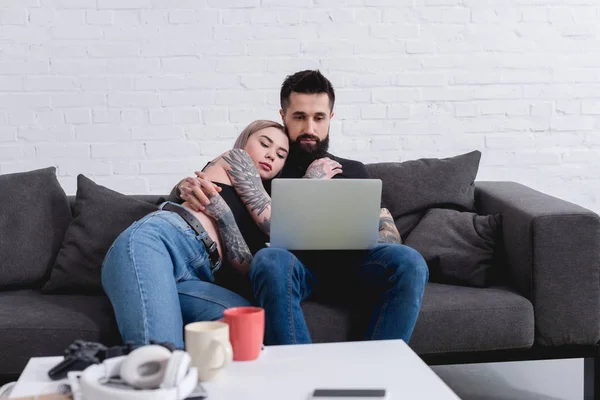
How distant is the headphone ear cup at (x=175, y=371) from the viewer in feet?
3.82

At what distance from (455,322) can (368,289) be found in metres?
0.29

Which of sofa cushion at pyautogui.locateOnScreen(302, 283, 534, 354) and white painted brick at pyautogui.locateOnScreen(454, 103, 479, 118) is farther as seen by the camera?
white painted brick at pyautogui.locateOnScreen(454, 103, 479, 118)

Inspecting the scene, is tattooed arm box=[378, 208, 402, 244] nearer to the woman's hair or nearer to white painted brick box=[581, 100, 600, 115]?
the woman's hair

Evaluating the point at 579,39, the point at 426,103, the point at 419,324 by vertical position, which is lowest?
the point at 419,324

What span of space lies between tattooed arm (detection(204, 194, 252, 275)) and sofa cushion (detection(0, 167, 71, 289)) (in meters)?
Result: 0.63

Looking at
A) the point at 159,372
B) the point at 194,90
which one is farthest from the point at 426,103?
the point at 159,372

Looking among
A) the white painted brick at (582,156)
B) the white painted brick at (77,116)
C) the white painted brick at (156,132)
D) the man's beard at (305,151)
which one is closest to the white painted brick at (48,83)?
the white painted brick at (77,116)

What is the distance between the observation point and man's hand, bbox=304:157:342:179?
2.56 m

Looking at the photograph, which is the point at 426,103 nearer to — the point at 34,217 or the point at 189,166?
the point at 189,166

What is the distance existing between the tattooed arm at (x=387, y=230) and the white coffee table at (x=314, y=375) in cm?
96

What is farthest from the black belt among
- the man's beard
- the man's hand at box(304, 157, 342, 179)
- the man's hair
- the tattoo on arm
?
the man's hair

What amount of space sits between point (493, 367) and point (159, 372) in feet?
6.64

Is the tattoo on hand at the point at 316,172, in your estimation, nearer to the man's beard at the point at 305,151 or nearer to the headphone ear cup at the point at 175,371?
the man's beard at the point at 305,151

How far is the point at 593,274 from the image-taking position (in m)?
2.37
